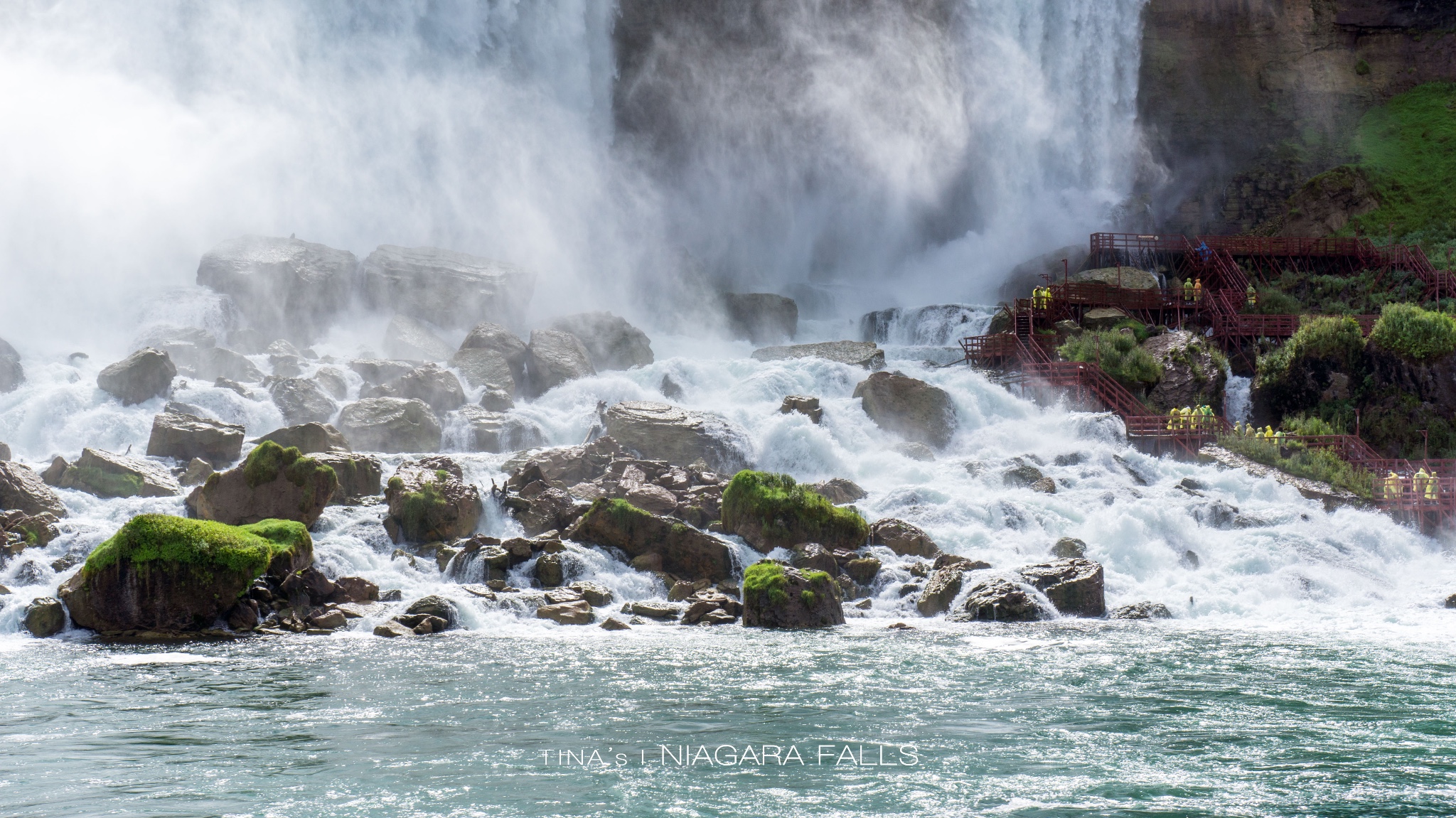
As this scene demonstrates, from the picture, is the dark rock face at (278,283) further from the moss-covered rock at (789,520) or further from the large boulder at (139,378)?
the moss-covered rock at (789,520)

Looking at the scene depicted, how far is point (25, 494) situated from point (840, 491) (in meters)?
16.4

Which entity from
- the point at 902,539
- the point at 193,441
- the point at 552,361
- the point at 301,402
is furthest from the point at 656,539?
the point at 552,361

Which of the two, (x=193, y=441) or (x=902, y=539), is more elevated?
(x=193, y=441)

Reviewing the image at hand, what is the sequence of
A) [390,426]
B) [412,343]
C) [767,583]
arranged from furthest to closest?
[412,343] < [390,426] < [767,583]

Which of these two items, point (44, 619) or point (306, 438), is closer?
point (44, 619)

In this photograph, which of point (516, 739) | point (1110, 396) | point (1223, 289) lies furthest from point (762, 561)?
point (1223, 289)

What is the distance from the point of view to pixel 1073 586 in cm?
1805

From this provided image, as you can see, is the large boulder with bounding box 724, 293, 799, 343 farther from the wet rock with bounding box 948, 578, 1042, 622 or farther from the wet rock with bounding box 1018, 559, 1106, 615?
the wet rock with bounding box 948, 578, 1042, 622

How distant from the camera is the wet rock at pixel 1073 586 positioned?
17.9 meters

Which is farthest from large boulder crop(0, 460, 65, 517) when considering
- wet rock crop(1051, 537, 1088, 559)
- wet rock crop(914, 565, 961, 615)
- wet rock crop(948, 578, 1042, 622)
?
wet rock crop(1051, 537, 1088, 559)

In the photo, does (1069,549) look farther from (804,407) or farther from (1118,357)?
(1118,357)

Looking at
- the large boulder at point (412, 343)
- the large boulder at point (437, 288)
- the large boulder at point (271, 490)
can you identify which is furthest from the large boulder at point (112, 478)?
the large boulder at point (437, 288)

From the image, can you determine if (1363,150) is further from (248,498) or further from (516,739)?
(516,739)

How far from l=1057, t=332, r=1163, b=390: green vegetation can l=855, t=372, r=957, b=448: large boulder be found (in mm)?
4683
